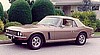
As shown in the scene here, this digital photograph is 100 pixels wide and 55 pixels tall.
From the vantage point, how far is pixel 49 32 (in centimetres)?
1095

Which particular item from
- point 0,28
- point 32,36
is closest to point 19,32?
point 32,36

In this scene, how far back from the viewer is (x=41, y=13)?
1817 centimetres

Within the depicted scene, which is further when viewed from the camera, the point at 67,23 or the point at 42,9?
the point at 42,9

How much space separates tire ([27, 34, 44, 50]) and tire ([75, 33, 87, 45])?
7.29 ft

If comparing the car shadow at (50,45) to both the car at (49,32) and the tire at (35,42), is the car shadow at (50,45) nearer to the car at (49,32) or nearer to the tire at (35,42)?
the car at (49,32)

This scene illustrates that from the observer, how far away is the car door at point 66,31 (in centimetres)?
1130

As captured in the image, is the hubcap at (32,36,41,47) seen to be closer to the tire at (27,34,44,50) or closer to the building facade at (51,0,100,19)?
the tire at (27,34,44,50)

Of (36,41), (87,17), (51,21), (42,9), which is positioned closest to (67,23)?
(51,21)

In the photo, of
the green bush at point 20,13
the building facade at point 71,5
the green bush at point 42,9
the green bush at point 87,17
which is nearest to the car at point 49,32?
the green bush at point 20,13

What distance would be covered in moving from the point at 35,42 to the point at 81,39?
2.78m

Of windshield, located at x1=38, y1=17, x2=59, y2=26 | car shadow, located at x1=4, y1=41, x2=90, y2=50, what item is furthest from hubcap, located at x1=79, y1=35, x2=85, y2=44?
windshield, located at x1=38, y1=17, x2=59, y2=26

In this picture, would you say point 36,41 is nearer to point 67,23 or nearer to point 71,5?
point 67,23

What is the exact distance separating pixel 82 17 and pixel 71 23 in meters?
6.69

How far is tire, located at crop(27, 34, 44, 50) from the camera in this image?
34.4 ft
